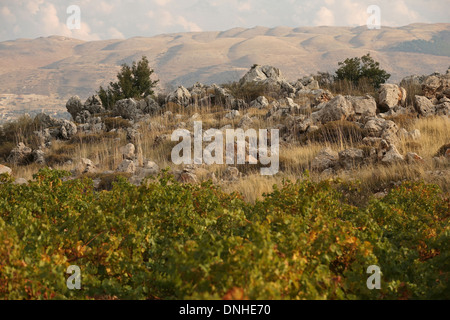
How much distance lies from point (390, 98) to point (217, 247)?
1495 centimetres

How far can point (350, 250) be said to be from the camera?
3539 mm

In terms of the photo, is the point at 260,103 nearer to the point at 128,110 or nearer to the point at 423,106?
the point at 128,110

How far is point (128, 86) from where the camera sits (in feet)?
96.3

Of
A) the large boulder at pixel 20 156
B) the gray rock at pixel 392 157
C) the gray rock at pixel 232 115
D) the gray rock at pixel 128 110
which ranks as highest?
the gray rock at pixel 128 110

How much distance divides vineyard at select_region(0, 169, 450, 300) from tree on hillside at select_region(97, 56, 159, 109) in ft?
77.6

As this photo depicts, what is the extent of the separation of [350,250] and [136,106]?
67.8 ft

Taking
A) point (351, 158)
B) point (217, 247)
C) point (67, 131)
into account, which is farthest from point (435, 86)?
point (217, 247)

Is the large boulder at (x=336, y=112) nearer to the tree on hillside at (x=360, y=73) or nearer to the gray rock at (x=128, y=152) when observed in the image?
the gray rock at (x=128, y=152)

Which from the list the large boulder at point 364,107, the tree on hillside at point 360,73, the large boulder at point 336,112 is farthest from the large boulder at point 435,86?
the tree on hillside at point 360,73

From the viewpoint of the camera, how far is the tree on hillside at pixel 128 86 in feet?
93.5

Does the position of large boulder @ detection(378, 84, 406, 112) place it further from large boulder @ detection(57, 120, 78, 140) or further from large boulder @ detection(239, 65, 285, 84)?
large boulder @ detection(57, 120, 78, 140)

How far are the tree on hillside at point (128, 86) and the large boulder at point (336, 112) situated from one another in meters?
16.7

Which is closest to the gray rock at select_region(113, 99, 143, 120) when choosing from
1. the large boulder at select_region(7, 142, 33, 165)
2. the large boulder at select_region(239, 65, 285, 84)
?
the large boulder at select_region(7, 142, 33, 165)
